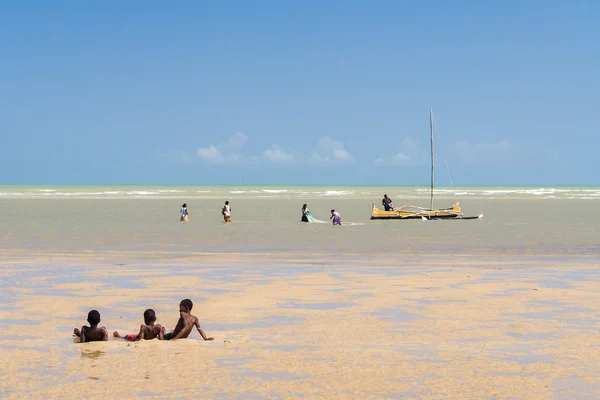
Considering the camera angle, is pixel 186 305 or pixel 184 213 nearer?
pixel 186 305

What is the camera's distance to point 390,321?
14.0 metres

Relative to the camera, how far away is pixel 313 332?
13102 millimetres

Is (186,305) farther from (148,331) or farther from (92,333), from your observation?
(92,333)

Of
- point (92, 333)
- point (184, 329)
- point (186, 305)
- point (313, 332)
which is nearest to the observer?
point (92, 333)

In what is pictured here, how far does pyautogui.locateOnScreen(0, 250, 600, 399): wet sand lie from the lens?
984cm

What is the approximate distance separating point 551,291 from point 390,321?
5302 mm

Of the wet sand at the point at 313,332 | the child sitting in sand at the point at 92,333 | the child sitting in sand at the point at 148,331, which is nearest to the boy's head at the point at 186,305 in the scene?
the wet sand at the point at 313,332

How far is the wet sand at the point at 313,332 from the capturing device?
9844 mm

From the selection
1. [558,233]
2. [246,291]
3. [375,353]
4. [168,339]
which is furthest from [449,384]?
[558,233]

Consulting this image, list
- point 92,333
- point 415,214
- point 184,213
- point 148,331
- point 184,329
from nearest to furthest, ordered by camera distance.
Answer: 1. point 92,333
2. point 148,331
3. point 184,329
4. point 184,213
5. point 415,214

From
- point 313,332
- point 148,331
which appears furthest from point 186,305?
point 313,332

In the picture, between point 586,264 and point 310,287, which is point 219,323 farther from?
point 586,264

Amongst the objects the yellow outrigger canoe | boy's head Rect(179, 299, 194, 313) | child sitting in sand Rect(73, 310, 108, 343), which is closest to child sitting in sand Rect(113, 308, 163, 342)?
child sitting in sand Rect(73, 310, 108, 343)

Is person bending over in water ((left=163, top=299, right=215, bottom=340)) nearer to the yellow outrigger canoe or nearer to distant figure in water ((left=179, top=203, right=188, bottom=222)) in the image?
distant figure in water ((left=179, top=203, right=188, bottom=222))
